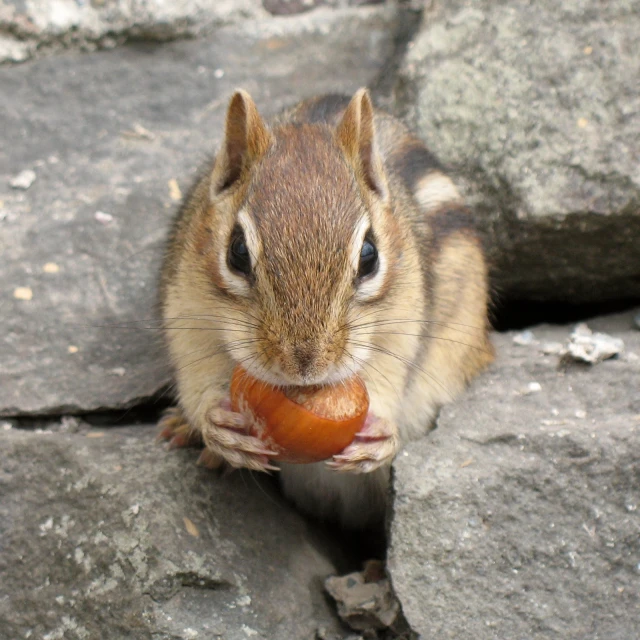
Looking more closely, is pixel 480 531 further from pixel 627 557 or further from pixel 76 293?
pixel 76 293

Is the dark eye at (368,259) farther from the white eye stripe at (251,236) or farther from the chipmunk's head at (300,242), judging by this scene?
the white eye stripe at (251,236)

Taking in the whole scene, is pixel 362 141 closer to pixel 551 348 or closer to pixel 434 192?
pixel 434 192

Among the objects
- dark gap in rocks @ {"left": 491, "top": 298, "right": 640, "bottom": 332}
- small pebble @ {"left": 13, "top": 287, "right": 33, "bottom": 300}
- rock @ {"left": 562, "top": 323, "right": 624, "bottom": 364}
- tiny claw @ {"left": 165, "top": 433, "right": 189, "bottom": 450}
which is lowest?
dark gap in rocks @ {"left": 491, "top": 298, "right": 640, "bottom": 332}

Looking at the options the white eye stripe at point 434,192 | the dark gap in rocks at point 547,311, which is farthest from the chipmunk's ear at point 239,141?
the dark gap in rocks at point 547,311

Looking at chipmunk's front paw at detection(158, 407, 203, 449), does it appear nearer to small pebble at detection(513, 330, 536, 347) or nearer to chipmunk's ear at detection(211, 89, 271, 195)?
chipmunk's ear at detection(211, 89, 271, 195)

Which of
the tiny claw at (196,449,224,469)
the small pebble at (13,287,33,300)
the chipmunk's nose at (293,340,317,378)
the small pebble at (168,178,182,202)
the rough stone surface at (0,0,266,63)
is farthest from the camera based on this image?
the rough stone surface at (0,0,266,63)

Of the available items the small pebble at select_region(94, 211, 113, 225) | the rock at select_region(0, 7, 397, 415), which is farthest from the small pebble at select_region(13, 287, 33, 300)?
the small pebble at select_region(94, 211, 113, 225)

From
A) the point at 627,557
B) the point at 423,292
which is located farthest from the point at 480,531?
the point at 423,292
